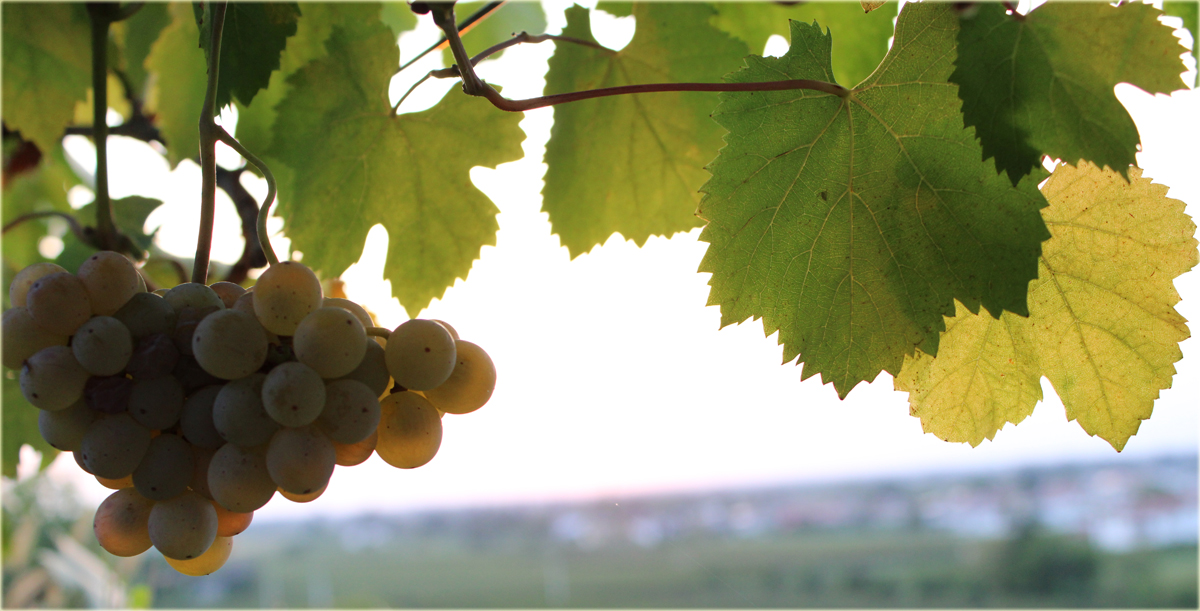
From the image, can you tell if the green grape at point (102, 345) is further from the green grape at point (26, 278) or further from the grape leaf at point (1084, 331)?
the grape leaf at point (1084, 331)

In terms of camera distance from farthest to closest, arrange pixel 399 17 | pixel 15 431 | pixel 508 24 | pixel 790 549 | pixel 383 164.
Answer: pixel 790 549, pixel 508 24, pixel 399 17, pixel 15 431, pixel 383 164

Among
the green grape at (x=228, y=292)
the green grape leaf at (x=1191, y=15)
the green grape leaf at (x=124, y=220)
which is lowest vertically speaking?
the green grape at (x=228, y=292)

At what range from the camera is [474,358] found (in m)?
0.37

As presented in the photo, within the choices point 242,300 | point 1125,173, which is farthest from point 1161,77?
point 242,300

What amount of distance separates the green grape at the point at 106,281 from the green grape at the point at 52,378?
24 mm

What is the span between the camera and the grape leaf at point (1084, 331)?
1.35 ft

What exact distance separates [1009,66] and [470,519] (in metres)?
11.1

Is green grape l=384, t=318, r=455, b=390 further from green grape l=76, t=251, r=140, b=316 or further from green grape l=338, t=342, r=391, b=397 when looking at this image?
green grape l=76, t=251, r=140, b=316

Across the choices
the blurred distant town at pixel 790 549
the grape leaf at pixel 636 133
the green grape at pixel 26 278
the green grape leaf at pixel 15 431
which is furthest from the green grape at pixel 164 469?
the blurred distant town at pixel 790 549

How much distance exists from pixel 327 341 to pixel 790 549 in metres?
10.5

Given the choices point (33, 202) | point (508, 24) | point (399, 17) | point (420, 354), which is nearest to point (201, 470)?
point (420, 354)

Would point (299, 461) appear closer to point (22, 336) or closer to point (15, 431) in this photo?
point (22, 336)

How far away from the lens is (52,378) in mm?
309

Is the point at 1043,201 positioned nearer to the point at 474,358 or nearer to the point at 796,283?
the point at 796,283
